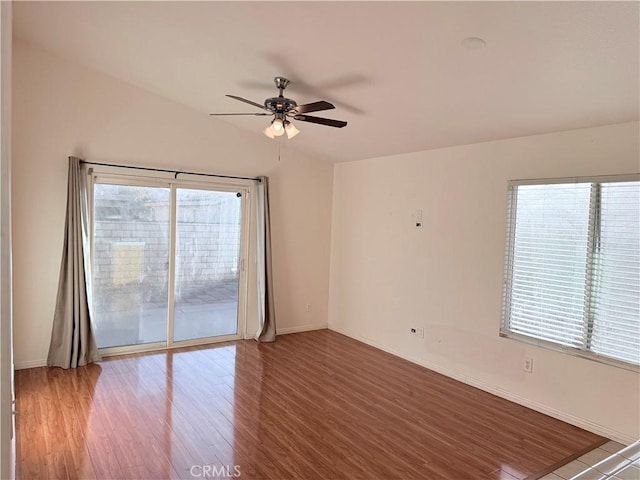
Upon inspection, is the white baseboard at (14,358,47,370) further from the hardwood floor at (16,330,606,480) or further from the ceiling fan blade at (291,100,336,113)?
the ceiling fan blade at (291,100,336,113)

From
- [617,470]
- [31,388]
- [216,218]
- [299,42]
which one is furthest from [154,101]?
Answer: [617,470]

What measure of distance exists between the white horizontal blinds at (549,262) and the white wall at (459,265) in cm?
14

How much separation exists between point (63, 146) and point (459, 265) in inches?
172

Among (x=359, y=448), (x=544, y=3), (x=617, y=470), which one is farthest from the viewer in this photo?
(x=359, y=448)

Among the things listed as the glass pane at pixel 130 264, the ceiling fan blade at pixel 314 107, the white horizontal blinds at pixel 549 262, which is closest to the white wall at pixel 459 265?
the white horizontal blinds at pixel 549 262

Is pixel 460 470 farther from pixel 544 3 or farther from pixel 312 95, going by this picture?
pixel 312 95

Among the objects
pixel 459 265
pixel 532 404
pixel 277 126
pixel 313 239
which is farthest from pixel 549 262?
pixel 313 239

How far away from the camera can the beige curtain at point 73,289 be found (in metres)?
4.27

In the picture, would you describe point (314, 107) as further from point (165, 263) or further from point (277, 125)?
point (165, 263)

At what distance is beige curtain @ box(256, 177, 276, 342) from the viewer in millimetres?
5508

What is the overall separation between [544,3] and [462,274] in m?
2.80

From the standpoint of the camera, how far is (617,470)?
5.65ft

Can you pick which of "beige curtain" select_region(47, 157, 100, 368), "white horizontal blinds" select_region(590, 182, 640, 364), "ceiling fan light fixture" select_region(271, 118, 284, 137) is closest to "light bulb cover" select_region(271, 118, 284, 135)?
"ceiling fan light fixture" select_region(271, 118, 284, 137)

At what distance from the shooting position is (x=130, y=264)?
4.84 m
